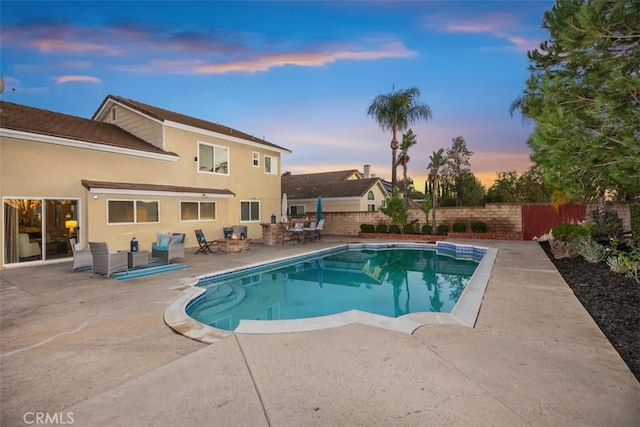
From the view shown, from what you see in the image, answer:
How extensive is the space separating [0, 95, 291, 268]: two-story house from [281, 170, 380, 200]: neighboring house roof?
9459 mm

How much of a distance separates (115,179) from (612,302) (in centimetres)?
1534

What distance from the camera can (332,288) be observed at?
882cm

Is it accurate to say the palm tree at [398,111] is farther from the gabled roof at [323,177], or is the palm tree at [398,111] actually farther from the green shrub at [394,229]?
the gabled roof at [323,177]

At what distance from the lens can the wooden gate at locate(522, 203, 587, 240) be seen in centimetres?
1656

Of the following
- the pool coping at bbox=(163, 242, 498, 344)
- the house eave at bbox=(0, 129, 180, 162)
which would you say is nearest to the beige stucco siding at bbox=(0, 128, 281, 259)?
the house eave at bbox=(0, 129, 180, 162)

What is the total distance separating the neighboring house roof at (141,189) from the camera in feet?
36.1

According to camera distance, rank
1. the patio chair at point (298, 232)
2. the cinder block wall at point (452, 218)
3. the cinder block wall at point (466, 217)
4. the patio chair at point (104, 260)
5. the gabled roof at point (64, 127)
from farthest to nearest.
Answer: the cinder block wall at point (452, 218) < the cinder block wall at point (466, 217) < the patio chair at point (298, 232) < the gabled roof at point (64, 127) < the patio chair at point (104, 260)

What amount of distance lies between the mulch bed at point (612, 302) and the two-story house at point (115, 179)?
13.8 m

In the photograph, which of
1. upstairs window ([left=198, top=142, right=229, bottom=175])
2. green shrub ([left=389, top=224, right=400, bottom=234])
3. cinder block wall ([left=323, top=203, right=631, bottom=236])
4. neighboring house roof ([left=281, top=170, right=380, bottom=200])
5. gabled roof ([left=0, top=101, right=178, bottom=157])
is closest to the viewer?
gabled roof ([left=0, top=101, right=178, bottom=157])

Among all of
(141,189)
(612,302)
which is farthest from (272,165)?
(612,302)

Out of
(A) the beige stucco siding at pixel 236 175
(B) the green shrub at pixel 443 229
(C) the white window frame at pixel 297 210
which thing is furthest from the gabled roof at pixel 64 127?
(B) the green shrub at pixel 443 229

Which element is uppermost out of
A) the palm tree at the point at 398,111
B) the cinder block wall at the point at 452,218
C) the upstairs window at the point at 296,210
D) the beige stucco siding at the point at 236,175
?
the palm tree at the point at 398,111

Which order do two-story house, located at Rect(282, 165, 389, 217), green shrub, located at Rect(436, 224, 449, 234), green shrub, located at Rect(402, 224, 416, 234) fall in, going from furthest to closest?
1. two-story house, located at Rect(282, 165, 389, 217)
2. green shrub, located at Rect(402, 224, 416, 234)
3. green shrub, located at Rect(436, 224, 449, 234)

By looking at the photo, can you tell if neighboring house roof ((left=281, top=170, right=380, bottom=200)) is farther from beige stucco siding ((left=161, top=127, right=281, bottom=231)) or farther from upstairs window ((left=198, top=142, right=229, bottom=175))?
upstairs window ((left=198, top=142, right=229, bottom=175))
